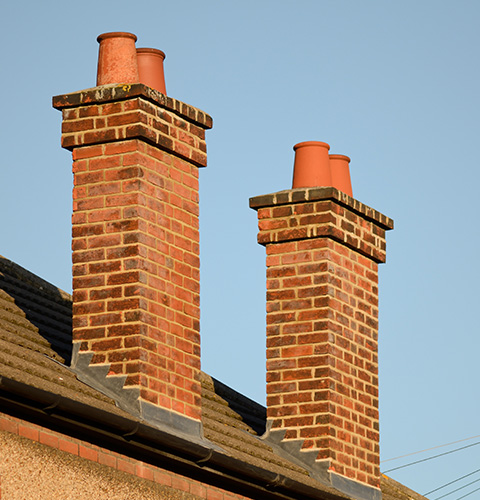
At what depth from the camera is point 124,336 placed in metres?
9.38

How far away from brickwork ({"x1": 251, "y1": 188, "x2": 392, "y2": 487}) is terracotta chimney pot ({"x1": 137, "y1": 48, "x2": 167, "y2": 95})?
2.08 m

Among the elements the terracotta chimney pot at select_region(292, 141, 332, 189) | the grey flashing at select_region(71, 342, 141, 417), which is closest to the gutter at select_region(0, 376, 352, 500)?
the grey flashing at select_region(71, 342, 141, 417)

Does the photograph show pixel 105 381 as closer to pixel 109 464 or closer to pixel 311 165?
pixel 109 464

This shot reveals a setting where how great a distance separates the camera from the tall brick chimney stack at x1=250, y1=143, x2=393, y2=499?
1145cm

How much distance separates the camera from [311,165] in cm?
1240

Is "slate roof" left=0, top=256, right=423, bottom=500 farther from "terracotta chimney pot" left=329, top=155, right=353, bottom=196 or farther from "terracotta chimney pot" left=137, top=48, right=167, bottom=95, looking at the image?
"terracotta chimney pot" left=329, top=155, right=353, bottom=196

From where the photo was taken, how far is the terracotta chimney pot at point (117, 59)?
10281mm

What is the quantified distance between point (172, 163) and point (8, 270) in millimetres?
2080

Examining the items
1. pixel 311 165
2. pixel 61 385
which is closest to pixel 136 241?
A: pixel 61 385

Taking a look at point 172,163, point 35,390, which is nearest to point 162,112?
point 172,163

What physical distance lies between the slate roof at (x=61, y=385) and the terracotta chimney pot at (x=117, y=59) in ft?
6.18

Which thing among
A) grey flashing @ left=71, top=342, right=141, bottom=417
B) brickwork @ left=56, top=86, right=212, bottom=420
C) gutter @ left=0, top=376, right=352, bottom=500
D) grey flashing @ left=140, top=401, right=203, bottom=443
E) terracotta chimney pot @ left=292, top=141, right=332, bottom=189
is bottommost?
gutter @ left=0, top=376, right=352, bottom=500

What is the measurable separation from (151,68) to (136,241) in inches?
64.8

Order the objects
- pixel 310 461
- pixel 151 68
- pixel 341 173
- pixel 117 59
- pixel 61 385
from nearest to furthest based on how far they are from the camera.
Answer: pixel 61 385, pixel 117 59, pixel 151 68, pixel 310 461, pixel 341 173
